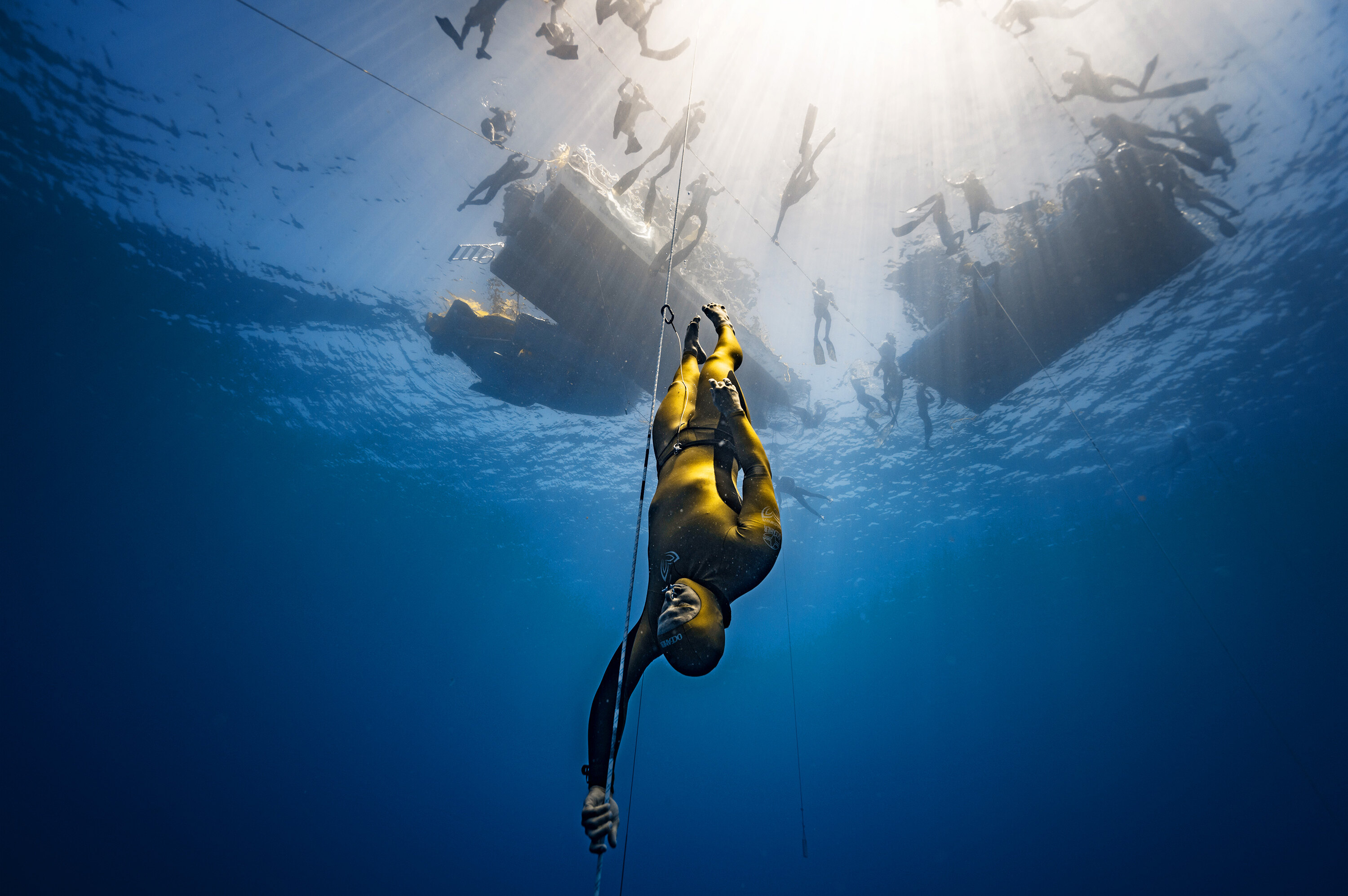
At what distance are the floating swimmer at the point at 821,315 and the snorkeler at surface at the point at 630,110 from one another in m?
6.95

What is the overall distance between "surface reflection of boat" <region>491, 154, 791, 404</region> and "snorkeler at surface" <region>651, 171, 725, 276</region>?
0.21m

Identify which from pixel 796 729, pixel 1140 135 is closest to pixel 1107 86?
pixel 1140 135

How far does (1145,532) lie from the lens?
3284cm

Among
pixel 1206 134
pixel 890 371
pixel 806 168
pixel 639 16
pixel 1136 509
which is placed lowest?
pixel 639 16

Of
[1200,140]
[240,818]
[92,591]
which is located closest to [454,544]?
[92,591]

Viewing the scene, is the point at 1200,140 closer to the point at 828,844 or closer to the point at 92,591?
the point at 92,591

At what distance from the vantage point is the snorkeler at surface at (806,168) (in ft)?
31.0

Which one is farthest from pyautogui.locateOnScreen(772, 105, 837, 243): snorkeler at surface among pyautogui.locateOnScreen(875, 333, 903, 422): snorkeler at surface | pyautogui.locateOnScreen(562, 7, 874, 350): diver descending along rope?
pyautogui.locateOnScreen(875, 333, 903, 422): snorkeler at surface

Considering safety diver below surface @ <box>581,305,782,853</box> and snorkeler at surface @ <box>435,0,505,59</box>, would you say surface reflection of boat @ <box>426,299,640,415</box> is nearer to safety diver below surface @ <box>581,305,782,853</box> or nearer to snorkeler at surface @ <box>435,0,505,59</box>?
snorkeler at surface @ <box>435,0,505,59</box>

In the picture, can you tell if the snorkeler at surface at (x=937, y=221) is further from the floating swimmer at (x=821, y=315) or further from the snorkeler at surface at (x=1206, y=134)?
the snorkeler at surface at (x=1206, y=134)

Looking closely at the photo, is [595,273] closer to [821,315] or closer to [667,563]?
[821,315]

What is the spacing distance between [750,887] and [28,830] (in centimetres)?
5442

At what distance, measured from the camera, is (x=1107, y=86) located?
8.95 metres

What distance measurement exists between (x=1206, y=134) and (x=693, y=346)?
45.4ft
